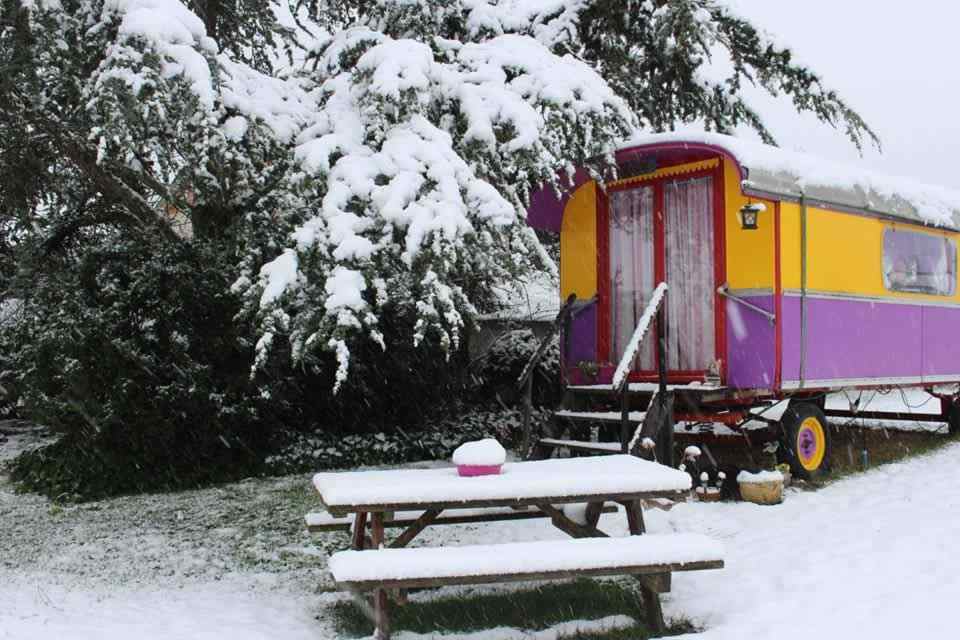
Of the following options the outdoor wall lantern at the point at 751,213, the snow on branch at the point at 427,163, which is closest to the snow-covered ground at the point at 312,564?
the snow on branch at the point at 427,163

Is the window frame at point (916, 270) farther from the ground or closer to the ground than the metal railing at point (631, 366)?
farther from the ground

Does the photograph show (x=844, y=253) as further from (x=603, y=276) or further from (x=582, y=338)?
(x=582, y=338)

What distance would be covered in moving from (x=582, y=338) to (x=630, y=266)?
927 mm

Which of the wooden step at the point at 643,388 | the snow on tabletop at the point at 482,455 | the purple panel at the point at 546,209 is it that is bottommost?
the snow on tabletop at the point at 482,455

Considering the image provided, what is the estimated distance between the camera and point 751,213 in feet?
24.0

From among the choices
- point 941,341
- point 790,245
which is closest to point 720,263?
point 790,245

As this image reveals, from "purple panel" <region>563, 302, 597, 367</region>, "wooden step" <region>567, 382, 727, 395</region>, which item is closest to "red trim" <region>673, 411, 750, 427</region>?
"wooden step" <region>567, 382, 727, 395</region>

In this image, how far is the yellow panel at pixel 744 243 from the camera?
24.4 feet

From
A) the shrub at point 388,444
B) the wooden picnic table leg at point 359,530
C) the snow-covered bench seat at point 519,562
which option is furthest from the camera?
the shrub at point 388,444

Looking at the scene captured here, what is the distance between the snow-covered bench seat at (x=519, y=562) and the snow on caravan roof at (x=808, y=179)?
3.67 meters

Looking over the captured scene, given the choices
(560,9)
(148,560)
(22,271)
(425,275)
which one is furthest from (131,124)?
(560,9)

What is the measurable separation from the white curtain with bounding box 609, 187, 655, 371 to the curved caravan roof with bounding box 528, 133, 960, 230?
409 mm

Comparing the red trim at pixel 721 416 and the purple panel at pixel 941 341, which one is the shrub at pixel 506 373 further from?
the purple panel at pixel 941 341

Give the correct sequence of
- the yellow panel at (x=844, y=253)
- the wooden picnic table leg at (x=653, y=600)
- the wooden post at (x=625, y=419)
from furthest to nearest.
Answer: the yellow panel at (x=844, y=253) → the wooden post at (x=625, y=419) → the wooden picnic table leg at (x=653, y=600)
